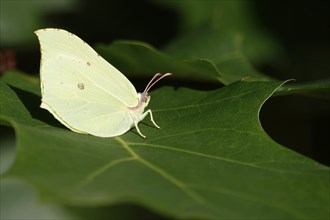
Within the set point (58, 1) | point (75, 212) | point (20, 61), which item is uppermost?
point (58, 1)

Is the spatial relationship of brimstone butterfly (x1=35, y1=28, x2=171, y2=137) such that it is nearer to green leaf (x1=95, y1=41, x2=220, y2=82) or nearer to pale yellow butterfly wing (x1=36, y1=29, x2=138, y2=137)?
pale yellow butterfly wing (x1=36, y1=29, x2=138, y2=137)

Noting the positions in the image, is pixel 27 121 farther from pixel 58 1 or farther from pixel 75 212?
pixel 58 1

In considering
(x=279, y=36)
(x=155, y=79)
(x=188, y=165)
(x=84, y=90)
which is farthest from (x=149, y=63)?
(x=279, y=36)

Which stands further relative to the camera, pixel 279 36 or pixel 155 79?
pixel 279 36

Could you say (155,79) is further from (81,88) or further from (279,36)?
(279,36)

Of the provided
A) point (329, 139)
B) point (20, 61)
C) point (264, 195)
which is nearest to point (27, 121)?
point (264, 195)

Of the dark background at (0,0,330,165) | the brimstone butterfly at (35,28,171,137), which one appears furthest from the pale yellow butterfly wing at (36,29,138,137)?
the dark background at (0,0,330,165)

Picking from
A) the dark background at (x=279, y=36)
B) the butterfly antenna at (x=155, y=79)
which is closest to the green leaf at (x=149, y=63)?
the butterfly antenna at (x=155, y=79)
